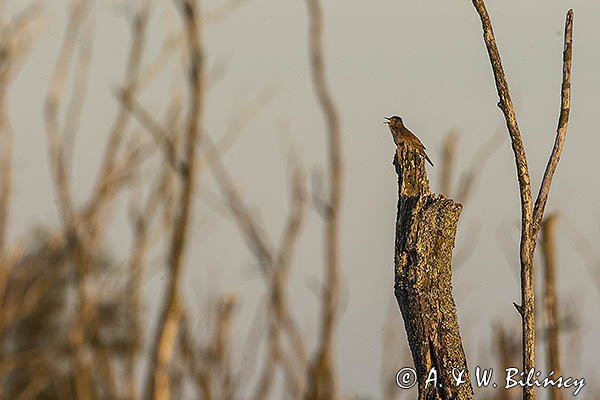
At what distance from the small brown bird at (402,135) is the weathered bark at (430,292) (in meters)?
0.37

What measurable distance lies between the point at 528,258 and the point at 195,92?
53.0 inches

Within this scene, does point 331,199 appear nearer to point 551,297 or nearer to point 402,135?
point 402,135

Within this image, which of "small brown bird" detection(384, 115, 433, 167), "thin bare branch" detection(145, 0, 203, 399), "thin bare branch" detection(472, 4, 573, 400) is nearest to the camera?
"thin bare branch" detection(145, 0, 203, 399)

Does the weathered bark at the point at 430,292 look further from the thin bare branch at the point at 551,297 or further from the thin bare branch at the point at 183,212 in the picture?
the thin bare branch at the point at 551,297

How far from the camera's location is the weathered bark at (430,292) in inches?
126

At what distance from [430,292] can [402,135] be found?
916mm

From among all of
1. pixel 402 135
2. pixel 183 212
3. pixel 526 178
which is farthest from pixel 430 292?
pixel 183 212

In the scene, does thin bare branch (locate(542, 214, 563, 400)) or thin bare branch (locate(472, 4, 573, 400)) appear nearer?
thin bare branch (locate(472, 4, 573, 400))

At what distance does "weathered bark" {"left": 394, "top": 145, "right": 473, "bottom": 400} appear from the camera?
3.19 metres

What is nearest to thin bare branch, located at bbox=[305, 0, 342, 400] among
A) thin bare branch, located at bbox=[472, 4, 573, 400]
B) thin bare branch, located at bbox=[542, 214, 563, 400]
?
thin bare branch, located at bbox=[472, 4, 573, 400]

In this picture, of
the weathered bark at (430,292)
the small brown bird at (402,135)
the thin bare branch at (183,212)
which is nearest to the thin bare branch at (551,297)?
the small brown bird at (402,135)

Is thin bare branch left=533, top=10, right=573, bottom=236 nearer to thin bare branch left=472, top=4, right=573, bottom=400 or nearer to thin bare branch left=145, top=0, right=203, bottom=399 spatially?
thin bare branch left=472, top=4, right=573, bottom=400

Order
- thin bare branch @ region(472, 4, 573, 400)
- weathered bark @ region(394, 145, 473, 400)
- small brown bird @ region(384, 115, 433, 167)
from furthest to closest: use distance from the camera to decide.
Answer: small brown bird @ region(384, 115, 433, 167), weathered bark @ region(394, 145, 473, 400), thin bare branch @ region(472, 4, 573, 400)

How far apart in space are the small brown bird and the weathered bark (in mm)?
369
